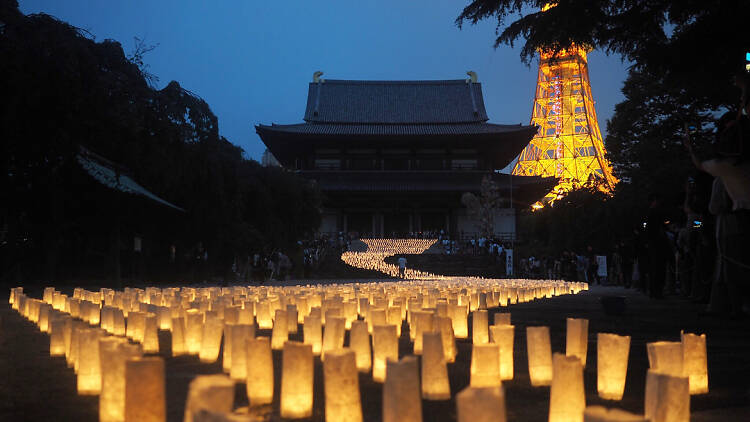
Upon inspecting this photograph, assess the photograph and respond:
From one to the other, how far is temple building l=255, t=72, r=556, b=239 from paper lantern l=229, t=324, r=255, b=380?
31.1 meters

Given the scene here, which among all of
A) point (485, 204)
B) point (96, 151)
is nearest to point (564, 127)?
point (485, 204)

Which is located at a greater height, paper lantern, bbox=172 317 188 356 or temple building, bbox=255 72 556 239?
temple building, bbox=255 72 556 239

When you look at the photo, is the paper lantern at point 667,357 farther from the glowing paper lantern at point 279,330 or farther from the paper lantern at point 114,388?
the glowing paper lantern at point 279,330

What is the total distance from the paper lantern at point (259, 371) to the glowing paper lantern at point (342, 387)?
1.58ft

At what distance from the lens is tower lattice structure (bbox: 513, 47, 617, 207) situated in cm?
5275

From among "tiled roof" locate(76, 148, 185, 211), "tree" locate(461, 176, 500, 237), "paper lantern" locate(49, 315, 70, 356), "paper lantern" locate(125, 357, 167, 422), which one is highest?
"tree" locate(461, 176, 500, 237)

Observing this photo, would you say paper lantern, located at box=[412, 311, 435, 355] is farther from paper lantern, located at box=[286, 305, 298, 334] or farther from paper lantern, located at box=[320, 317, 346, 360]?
paper lantern, located at box=[286, 305, 298, 334]

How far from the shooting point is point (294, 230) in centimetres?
2545

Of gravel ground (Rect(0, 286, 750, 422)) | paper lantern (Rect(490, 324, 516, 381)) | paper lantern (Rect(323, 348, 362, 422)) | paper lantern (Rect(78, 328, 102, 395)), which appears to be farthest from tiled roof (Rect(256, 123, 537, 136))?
paper lantern (Rect(323, 348, 362, 422))

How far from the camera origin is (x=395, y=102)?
42844mm

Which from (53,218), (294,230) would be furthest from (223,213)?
(294,230)

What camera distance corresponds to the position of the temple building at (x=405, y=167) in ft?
117

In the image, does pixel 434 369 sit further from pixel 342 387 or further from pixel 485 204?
pixel 485 204

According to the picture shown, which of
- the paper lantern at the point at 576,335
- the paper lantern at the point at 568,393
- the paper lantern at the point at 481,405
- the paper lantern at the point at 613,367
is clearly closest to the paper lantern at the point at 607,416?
the paper lantern at the point at 481,405
